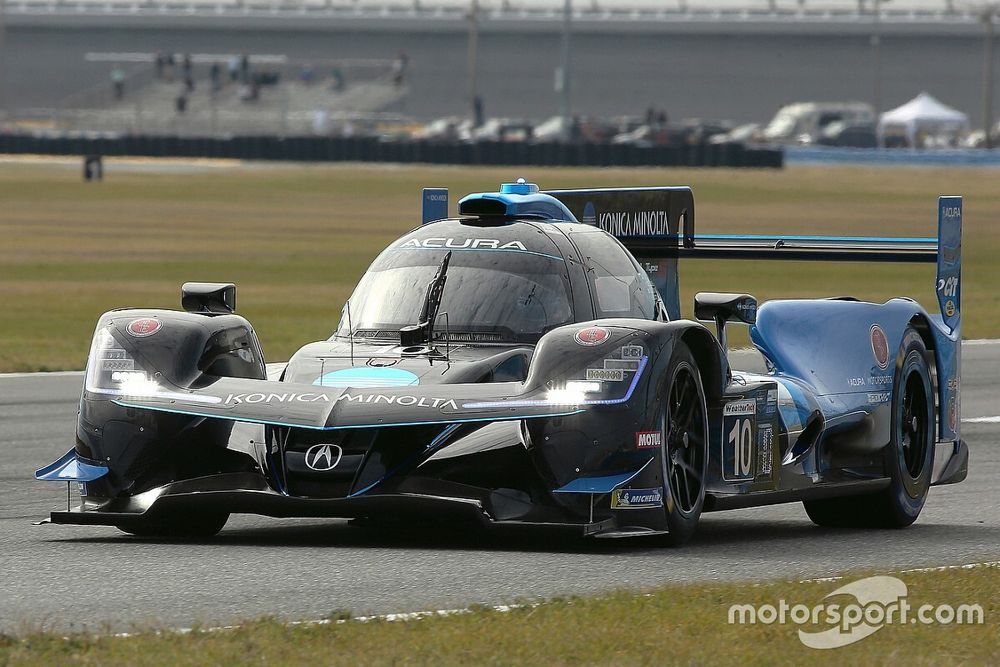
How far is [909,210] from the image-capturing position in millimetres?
45750

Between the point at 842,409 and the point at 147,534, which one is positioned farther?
the point at 842,409

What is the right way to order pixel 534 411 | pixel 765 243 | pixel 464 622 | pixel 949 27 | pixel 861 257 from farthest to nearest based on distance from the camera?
pixel 949 27, pixel 765 243, pixel 861 257, pixel 534 411, pixel 464 622

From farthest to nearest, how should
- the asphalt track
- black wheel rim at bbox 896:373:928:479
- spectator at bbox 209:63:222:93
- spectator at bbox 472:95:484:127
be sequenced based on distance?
spectator at bbox 209:63:222:93, spectator at bbox 472:95:484:127, black wheel rim at bbox 896:373:928:479, the asphalt track

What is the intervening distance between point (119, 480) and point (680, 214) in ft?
12.8

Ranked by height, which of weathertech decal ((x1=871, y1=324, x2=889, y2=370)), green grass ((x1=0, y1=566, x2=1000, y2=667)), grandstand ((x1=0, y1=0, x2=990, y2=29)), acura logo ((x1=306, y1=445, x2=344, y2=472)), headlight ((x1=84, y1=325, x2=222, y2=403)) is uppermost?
headlight ((x1=84, y1=325, x2=222, y2=403))

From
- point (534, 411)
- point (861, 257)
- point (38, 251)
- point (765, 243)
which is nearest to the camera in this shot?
point (534, 411)

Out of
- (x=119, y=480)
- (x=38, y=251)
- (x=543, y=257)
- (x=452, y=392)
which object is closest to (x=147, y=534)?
(x=119, y=480)

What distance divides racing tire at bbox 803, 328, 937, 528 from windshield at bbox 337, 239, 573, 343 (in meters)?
1.74

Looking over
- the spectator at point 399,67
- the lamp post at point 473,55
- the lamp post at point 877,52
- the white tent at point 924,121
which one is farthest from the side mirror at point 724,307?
the spectator at point 399,67

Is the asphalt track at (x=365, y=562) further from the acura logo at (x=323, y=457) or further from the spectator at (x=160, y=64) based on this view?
the spectator at (x=160, y=64)

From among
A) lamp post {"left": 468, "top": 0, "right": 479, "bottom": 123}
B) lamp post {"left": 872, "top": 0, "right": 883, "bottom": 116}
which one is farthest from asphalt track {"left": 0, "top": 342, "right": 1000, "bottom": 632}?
lamp post {"left": 872, "top": 0, "right": 883, "bottom": 116}

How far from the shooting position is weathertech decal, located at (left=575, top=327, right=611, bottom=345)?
7.21m

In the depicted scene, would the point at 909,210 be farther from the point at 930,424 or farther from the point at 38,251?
the point at 930,424

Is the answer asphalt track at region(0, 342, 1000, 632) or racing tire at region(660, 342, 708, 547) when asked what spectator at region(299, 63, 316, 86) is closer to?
asphalt track at region(0, 342, 1000, 632)
